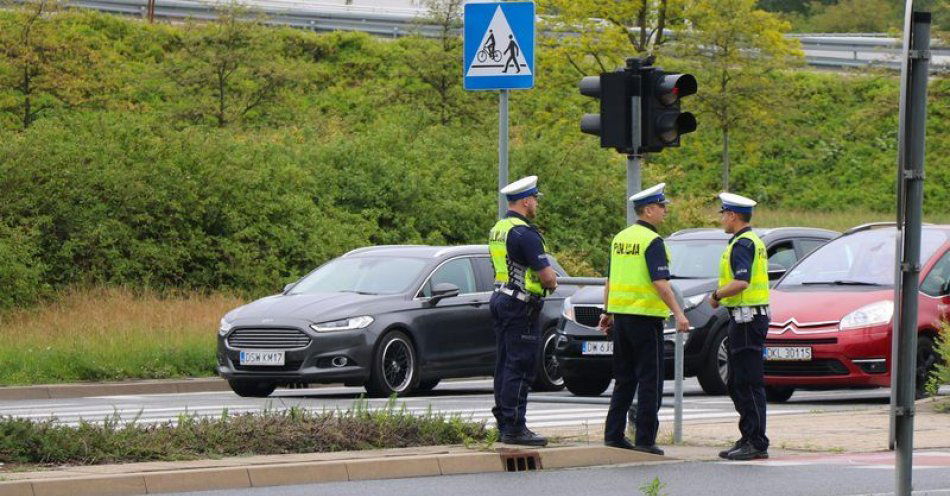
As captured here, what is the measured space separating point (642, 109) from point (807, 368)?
4994 millimetres

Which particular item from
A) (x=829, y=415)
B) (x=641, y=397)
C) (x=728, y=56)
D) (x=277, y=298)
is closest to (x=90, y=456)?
(x=641, y=397)

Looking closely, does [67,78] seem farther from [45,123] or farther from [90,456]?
[90,456]

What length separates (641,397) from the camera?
12477 millimetres

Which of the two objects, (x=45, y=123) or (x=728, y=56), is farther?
(x=728, y=56)

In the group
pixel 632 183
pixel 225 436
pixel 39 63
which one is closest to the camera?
pixel 225 436

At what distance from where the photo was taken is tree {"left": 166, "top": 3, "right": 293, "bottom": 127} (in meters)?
35.7

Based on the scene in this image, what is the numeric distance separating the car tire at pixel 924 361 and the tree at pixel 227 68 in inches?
794

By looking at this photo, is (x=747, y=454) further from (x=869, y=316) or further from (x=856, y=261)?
(x=856, y=261)

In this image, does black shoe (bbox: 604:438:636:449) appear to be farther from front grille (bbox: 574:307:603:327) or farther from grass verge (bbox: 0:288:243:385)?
grass verge (bbox: 0:288:243:385)

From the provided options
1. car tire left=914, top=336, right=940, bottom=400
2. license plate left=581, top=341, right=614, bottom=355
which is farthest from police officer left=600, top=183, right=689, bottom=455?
license plate left=581, top=341, right=614, bottom=355

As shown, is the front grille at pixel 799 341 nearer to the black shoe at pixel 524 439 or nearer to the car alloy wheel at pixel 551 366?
the car alloy wheel at pixel 551 366

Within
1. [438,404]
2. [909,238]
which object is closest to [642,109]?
[438,404]

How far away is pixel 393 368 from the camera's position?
62.9 feet

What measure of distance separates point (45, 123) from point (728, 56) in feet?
63.1
